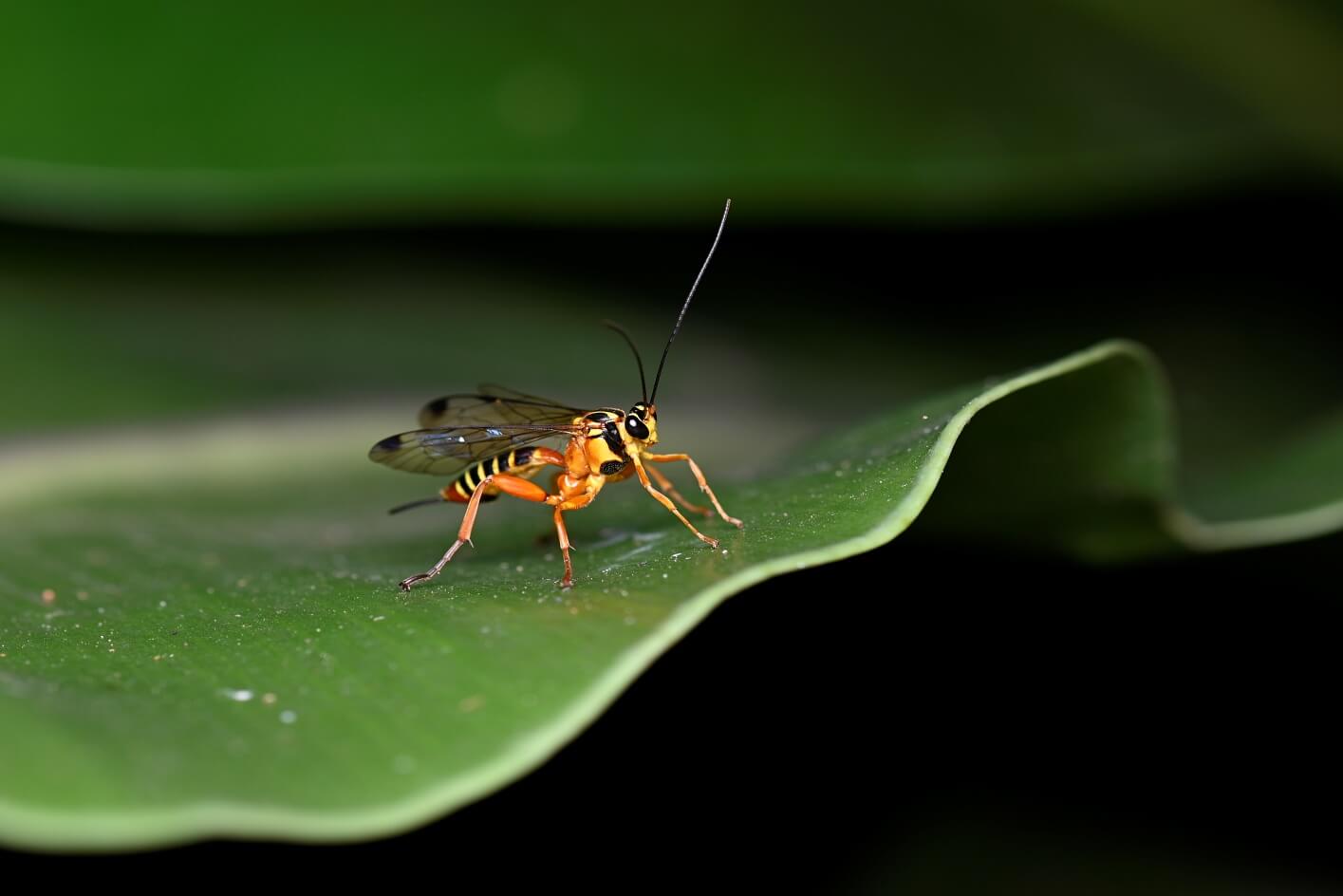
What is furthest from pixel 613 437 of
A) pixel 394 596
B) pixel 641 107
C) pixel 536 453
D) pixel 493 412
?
Result: pixel 641 107

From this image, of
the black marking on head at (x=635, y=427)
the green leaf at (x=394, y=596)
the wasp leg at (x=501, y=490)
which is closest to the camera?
the green leaf at (x=394, y=596)

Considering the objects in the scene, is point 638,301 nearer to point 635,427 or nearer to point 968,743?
point 635,427

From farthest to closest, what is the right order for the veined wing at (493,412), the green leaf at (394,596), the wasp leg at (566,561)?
the veined wing at (493,412)
the wasp leg at (566,561)
the green leaf at (394,596)

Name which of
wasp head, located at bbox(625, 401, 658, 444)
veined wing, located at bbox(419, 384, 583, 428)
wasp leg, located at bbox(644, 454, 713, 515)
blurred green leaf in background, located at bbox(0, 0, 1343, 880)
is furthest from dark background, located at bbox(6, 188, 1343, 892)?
veined wing, located at bbox(419, 384, 583, 428)

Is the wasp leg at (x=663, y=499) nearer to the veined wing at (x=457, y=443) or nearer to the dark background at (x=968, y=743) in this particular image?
the veined wing at (x=457, y=443)

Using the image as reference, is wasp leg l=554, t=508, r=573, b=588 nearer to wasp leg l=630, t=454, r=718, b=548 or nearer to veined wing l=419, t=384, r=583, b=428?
wasp leg l=630, t=454, r=718, b=548

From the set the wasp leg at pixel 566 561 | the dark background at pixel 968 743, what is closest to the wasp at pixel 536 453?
the wasp leg at pixel 566 561
